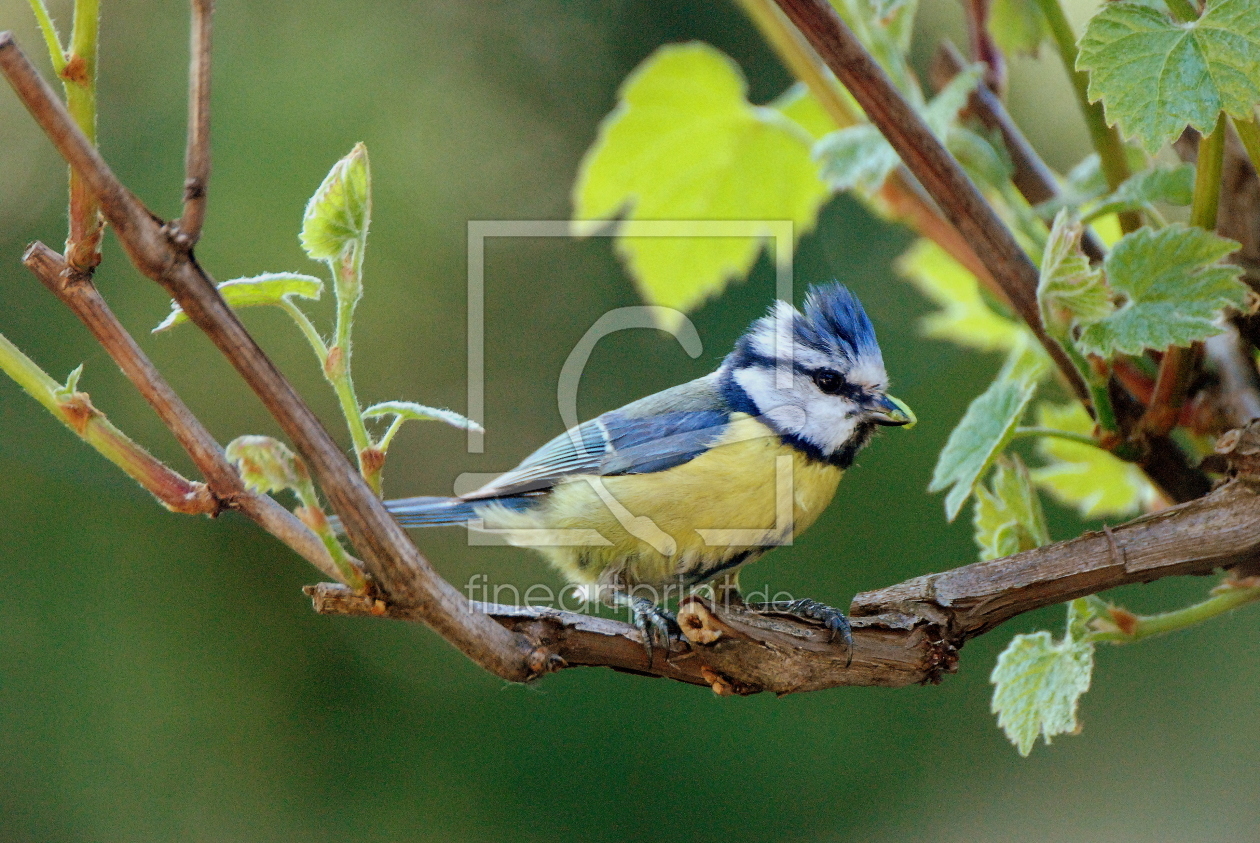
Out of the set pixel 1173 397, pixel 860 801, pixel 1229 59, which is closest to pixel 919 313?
pixel 860 801

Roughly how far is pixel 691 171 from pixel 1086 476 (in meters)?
0.52

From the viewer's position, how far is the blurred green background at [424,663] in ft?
6.39

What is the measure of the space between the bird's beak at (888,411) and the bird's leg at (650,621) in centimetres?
33

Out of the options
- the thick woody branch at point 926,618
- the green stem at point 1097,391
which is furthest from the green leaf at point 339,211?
the green stem at point 1097,391

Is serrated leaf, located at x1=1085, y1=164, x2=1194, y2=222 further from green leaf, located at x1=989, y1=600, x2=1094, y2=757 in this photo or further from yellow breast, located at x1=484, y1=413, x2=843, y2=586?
yellow breast, located at x1=484, y1=413, x2=843, y2=586

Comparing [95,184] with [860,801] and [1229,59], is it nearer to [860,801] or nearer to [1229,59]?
[1229,59]

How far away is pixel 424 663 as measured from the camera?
2125 millimetres

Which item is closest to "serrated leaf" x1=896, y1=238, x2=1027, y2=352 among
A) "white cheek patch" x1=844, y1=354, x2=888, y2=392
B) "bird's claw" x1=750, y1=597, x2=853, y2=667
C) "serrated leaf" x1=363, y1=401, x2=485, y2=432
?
"white cheek patch" x1=844, y1=354, x2=888, y2=392

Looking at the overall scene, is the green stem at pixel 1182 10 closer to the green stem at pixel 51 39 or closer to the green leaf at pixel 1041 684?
the green leaf at pixel 1041 684

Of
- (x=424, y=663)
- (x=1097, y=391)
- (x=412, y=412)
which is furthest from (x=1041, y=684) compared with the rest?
(x=424, y=663)

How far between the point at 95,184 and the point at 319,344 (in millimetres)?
135

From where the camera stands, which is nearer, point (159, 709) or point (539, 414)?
point (159, 709)

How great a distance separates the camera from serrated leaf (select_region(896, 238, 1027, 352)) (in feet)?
3.68

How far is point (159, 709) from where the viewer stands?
Answer: 197 centimetres
